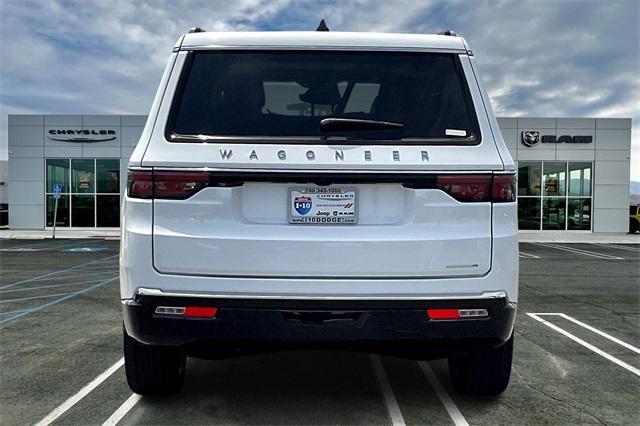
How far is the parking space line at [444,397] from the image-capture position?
10.3ft

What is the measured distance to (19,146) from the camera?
85.7ft

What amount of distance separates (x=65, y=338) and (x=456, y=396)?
3961 mm

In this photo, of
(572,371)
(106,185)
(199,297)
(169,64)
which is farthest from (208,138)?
(106,185)

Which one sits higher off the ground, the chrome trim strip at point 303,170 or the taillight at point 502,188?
the chrome trim strip at point 303,170

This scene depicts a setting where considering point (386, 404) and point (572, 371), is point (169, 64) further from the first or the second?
point (572, 371)

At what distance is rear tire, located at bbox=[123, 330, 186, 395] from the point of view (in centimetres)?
306

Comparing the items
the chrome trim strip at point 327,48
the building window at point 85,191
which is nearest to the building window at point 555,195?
the building window at point 85,191

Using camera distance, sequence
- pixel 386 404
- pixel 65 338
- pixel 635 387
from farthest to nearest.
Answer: pixel 65 338 → pixel 635 387 → pixel 386 404

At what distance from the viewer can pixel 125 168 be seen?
2630 centimetres

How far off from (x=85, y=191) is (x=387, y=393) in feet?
86.8

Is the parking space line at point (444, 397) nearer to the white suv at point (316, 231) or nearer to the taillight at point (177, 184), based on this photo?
the white suv at point (316, 231)

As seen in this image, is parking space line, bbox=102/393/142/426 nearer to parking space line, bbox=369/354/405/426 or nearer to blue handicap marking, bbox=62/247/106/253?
parking space line, bbox=369/354/405/426

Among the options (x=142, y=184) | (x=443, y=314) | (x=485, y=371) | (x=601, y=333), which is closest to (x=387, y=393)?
(x=485, y=371)

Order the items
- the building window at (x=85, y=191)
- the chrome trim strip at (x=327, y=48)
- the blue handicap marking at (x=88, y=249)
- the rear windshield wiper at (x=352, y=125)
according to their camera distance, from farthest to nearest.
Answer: the building window at (x=85, y=191), the blue handicap marking at (x=88, y=249), the chrome trim strip at (x=327, y=48), the rear windshield wiper at (x=352, y=125)
